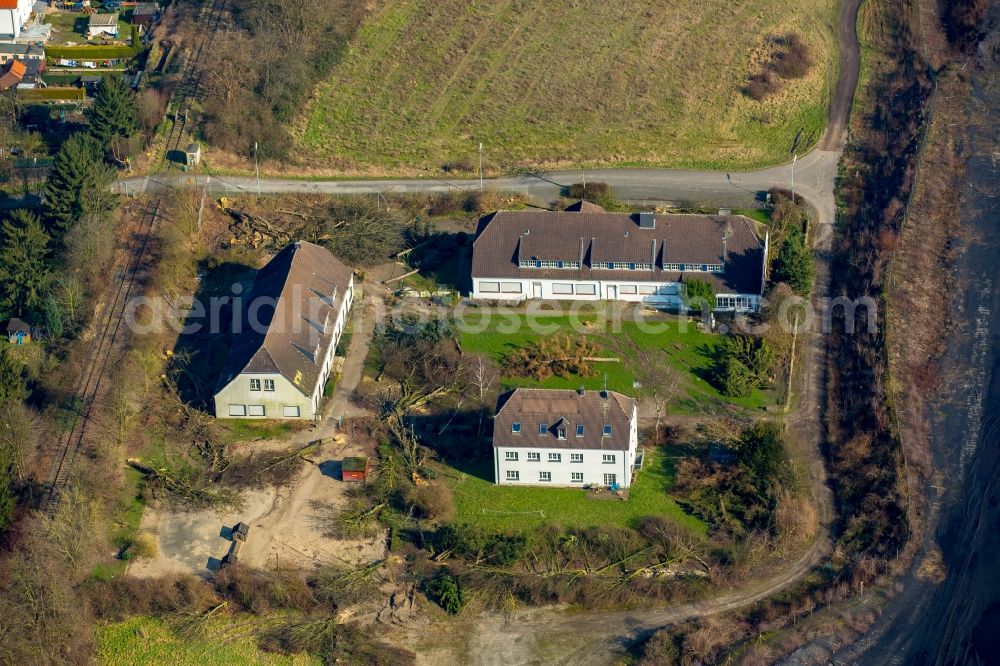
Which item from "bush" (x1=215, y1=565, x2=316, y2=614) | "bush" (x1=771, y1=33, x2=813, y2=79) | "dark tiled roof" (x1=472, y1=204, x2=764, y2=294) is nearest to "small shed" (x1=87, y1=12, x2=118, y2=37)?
"dark tiled roof" (x1=472, y1=204, x2=764, y2=294)

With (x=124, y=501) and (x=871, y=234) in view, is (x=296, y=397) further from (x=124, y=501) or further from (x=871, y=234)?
(x=871, y=234)

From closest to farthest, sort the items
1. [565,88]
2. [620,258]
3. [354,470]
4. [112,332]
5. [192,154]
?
1. [354,470]
2. [112,332]
3. [620,258]
4. [192,154]
5. [565,88]

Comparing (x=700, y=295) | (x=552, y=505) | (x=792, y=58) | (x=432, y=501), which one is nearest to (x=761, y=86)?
(x=792, y=58)

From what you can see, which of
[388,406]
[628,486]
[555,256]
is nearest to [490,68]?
[555,256]

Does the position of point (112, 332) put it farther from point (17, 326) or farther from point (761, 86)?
point (761, 86)

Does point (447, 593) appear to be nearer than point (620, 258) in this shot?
Yes

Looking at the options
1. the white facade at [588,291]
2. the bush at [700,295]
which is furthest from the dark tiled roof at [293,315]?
the bush at [700,295]

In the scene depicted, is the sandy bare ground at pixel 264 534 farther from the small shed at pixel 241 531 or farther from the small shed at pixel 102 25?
the small shed at pixel 102 25
